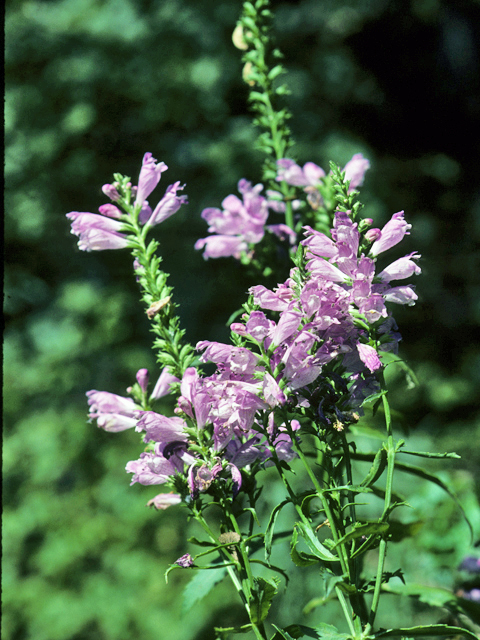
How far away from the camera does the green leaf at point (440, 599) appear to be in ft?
1.64

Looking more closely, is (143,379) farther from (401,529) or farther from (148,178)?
(401,529)

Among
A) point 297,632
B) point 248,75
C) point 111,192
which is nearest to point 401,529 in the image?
point 297,632

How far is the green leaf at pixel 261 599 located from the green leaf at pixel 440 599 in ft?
0.69

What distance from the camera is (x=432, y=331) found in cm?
200

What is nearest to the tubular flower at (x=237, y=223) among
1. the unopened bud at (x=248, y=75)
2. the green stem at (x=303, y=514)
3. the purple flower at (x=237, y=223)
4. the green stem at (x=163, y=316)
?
the purple flower at (x=237, y=223)

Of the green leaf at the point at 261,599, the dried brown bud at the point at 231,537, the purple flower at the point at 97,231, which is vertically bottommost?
the green leaf at the point at 261,599

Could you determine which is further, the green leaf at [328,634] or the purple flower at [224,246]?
the purple flower at [224,246]

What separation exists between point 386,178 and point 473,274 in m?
0.50

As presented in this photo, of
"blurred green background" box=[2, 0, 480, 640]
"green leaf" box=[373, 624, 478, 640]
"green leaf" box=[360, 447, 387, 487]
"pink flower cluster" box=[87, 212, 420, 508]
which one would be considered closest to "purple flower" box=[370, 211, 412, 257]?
"pink flower cluster" box=[87, 212, 420, 508]

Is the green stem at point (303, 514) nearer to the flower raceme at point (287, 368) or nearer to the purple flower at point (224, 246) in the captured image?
the flower raceme at point (287, 368)

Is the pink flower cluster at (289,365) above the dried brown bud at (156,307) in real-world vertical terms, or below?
below

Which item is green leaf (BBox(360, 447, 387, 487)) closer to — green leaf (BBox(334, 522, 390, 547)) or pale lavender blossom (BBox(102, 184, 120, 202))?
green leaf (BBox(334, 522, 390, 547))

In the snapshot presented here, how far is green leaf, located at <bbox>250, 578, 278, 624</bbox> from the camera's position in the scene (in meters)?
0.33

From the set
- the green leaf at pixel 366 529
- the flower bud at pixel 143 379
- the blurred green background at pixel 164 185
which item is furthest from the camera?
the blurred green background at pixel 164 185
